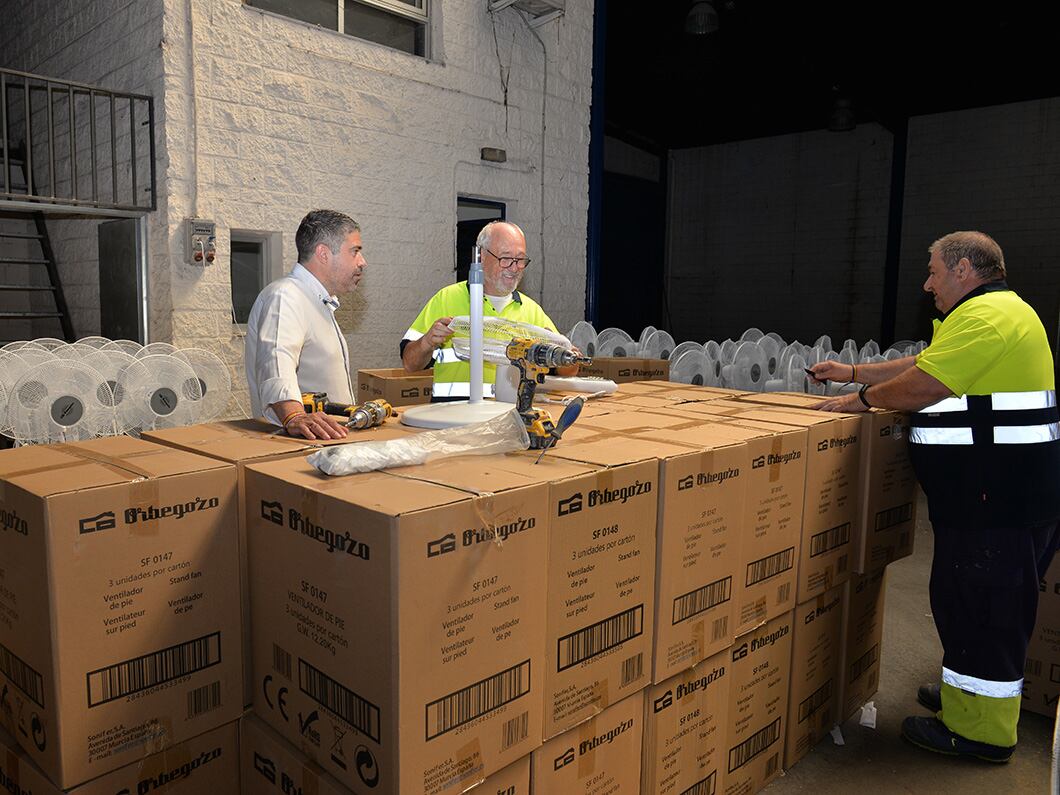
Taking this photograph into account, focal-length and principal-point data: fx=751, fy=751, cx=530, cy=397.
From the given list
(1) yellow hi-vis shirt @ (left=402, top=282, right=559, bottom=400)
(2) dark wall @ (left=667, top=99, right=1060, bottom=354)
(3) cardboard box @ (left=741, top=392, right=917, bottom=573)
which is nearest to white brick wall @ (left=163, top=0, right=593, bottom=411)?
(1) yellow hi-vis shirt @ (left=402, top=282, right=559, bottom=400)

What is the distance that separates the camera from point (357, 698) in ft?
4.06

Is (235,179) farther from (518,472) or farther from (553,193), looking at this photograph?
(518,472)

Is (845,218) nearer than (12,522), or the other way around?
(12,522)

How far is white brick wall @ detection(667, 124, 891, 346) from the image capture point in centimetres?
1301

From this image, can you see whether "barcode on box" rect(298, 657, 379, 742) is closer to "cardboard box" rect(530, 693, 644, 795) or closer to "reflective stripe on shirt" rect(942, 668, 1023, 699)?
"cardboard box" rect(530, 693, 644, 795)

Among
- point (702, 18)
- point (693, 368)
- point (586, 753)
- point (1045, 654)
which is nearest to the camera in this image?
point (586, 753)

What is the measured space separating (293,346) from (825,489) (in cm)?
168

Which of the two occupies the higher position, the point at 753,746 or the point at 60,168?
the point at 60,168

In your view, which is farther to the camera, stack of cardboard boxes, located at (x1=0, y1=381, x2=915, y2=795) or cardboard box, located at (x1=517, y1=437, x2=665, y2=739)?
cardboard box, located at (x1=517, y1=437, x2=665, y2=739)

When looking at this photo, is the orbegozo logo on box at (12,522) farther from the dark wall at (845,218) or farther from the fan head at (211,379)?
the dark wall at (845,218)

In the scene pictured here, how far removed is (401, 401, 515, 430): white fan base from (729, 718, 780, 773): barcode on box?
1.17m

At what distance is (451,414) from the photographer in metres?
1.97

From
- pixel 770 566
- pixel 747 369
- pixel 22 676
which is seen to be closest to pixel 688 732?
pixel 770 566

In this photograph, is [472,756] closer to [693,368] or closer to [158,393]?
[158,393]
